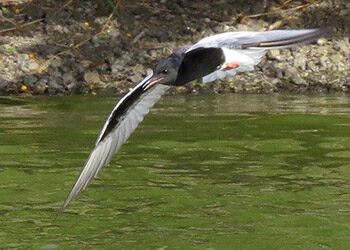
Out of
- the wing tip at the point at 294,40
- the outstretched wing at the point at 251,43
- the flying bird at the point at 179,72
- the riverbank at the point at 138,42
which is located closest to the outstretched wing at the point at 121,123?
the flying bird at the point at 179,72

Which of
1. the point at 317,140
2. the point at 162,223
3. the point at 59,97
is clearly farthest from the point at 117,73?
the point at 162,223

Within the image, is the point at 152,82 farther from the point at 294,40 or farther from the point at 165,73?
the point at 294,40

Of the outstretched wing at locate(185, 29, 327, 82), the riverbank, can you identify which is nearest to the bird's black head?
the outstretched wing at locate(185, 29, 327, 82)

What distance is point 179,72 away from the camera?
6.42m

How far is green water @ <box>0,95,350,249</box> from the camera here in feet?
21.2

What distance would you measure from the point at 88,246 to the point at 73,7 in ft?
26.7

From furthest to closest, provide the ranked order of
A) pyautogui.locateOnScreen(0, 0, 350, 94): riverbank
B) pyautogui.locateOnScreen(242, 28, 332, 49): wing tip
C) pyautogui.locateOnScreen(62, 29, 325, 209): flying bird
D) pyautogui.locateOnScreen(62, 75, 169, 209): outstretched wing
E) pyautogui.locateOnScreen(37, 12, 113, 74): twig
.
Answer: pyautogui.locateOnScreen(37, 12, 113, 74): twig → pyautogui.locateOnScreen(0, 0, 350, 94): riverbank → pyautogui.locateOnScreen(62, 75, 169, 209): outstretched wing → pyautogui.locateOnScreen(62, 29, 325, 209): flying bird → pyautogui.locateOnScreen(242, 28, 332, 49): wing tip

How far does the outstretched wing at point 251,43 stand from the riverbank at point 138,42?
6.43 metres

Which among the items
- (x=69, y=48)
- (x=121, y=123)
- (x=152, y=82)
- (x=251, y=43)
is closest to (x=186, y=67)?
(x=152, y=82)

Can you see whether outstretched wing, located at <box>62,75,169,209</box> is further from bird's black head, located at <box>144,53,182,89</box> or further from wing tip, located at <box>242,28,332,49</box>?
wing tip, located at <box>242,28,332,49</box>

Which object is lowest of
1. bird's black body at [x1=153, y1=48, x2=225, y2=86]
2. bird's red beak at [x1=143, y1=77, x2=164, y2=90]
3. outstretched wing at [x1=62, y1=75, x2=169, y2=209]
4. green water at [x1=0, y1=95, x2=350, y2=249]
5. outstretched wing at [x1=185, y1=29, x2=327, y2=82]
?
green water at [x1=0, y1=95, x2=350, y2=249]

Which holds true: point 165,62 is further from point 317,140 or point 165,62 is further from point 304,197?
point 317,140

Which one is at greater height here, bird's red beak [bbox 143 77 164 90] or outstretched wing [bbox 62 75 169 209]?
bird's red beak [bbox 143 77 164 90]

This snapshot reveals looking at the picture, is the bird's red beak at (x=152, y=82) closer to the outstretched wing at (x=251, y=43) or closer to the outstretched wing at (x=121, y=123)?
the outstretched wing at (x=121, y=123)
